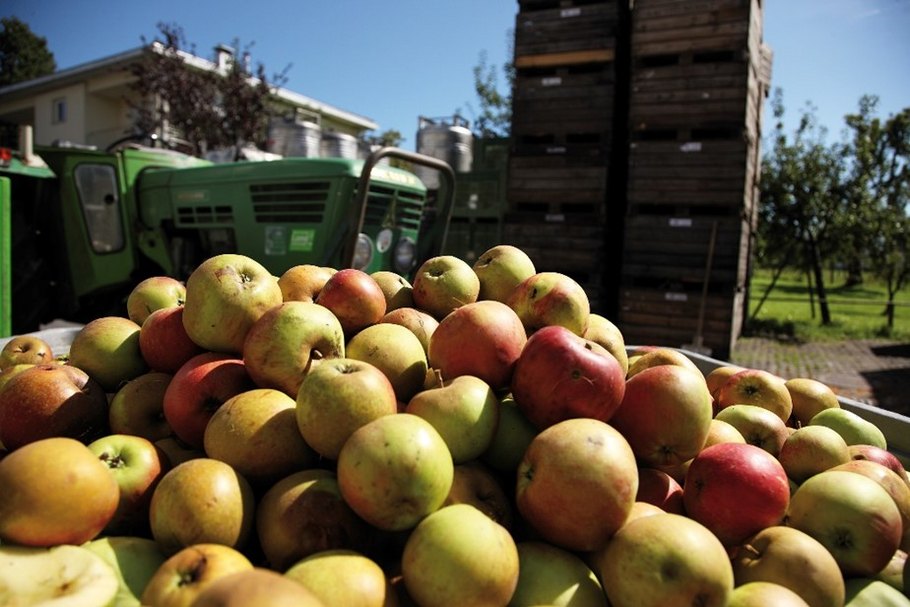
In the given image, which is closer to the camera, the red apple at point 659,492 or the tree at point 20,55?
the red apple at point 659,492

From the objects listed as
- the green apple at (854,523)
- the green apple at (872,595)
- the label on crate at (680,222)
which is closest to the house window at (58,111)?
the label on crate at (680,222)

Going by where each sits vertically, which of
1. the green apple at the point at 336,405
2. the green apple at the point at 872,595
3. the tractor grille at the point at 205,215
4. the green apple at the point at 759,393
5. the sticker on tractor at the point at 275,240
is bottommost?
the green apple at the point at 872,595

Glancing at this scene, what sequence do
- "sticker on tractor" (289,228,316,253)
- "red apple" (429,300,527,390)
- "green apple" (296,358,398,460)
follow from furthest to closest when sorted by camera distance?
"sticker on tractor" (289,228,316,253)
"red apple" (429,300,527,390)
"green apple" (296,358,398,460)

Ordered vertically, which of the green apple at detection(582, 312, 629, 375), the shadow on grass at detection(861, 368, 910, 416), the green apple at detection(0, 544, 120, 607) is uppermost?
the green apple at detection(582, 312, 629, 375)

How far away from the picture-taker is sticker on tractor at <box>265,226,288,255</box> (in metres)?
5.29

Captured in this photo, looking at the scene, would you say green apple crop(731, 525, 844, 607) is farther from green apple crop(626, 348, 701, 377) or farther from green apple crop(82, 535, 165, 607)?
green apple crop(82, 535, 165, 607)

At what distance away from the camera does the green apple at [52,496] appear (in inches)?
45.1

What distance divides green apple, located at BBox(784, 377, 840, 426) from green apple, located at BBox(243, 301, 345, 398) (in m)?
1.80

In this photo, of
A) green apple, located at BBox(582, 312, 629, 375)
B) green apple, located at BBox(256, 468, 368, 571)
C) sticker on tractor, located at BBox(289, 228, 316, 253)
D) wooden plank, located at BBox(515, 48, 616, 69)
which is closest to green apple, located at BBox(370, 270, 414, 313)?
green apple, located at BBox(582, 312, 629, 375)

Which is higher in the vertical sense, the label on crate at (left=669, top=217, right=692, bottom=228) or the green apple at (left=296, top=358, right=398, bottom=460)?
the label on crate at (left=669, top=217, right=692, bottom=228)

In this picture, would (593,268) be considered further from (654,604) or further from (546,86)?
(654,604)

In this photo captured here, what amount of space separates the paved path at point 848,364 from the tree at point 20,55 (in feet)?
122

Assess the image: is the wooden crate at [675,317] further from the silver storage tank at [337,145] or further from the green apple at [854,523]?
the green apple at [854,523]

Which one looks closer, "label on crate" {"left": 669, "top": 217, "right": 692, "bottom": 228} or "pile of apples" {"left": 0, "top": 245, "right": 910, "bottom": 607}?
"pile of apples" {"left": 0, "top": 245, "right": 910, "bottom": 607}
